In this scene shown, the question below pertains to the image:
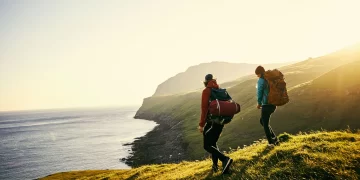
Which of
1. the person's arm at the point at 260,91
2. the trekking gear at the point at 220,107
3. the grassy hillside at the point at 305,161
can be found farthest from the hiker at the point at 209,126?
the person's arm at the point at 260,91

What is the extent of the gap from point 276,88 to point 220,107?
3.44 meters

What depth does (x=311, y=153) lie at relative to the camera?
9766 millimetres

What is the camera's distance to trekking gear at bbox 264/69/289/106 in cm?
1112

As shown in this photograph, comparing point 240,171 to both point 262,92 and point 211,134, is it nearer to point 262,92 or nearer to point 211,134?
point 211,134

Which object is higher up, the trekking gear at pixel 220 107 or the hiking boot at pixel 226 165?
the trekking gear at pixel 220 107

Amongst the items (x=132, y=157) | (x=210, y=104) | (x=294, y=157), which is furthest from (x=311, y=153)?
(x=132, y=157)

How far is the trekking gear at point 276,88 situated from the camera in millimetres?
11117

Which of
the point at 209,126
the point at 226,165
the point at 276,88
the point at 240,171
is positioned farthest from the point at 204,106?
the point at 276,88

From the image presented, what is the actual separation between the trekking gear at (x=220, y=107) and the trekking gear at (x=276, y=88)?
235 cm

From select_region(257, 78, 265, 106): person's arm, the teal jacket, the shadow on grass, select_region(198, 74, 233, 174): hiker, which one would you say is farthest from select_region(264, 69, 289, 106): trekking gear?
select_region(198, 74, 233, 174): hiker

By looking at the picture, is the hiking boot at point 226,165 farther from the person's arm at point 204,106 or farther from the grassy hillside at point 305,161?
the person's arm at point 204,106

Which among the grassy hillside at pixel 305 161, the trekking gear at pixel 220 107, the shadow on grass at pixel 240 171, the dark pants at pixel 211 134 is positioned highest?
the trekking gear at pixel 220 107

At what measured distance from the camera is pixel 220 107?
923cm

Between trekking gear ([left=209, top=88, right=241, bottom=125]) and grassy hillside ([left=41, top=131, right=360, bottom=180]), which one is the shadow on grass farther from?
trekking gear ([left=209, top=88, right=241, bottom=125])
